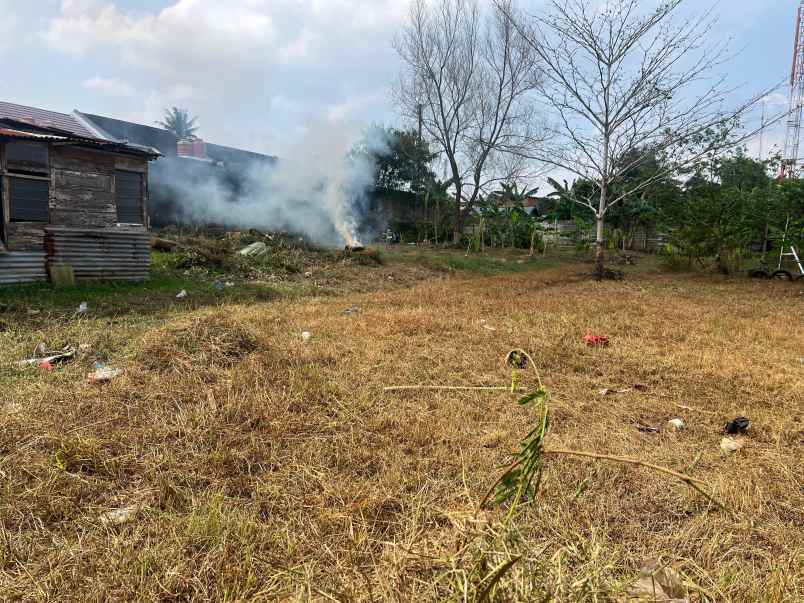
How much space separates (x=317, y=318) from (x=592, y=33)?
900cm

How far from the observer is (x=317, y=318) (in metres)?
5.62

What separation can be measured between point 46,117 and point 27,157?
3644 millimetres

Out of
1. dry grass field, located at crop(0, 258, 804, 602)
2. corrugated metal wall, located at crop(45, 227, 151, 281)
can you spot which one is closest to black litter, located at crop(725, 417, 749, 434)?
dry grass field, located at crop(0, 258, 804, 602)

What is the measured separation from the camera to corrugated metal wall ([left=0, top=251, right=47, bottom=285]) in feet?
23.4

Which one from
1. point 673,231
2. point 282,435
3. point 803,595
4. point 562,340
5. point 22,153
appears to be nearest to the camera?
point 803,595

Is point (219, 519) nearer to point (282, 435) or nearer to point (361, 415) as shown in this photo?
point (282, 435)

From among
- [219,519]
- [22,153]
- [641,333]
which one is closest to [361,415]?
[219,519]

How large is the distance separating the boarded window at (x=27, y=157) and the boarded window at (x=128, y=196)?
1075 millimetres

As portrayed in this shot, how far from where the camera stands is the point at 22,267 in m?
7.32

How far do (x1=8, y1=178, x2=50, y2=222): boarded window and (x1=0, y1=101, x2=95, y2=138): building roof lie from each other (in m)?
2.08

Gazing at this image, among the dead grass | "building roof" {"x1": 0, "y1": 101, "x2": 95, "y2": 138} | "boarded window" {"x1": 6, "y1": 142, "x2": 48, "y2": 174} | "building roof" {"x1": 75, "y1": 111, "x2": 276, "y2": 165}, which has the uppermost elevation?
"building roof" {"x1": 75, "y1": 111, "x2": 276, "y2": 165}

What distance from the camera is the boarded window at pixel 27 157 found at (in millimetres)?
7121

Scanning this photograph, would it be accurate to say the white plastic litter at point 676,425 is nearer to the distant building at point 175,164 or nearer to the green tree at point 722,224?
the green tree at point 722,224

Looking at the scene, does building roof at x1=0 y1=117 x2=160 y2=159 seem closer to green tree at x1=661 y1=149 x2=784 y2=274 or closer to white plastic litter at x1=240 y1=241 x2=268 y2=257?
white plastic litter at x1=240 y1=241 x2=268 y2=257
